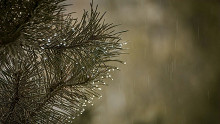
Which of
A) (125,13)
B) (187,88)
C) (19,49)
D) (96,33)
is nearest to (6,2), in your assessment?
(19,49)

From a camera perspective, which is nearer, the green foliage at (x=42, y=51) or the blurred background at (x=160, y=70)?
the green foliage at (x=42, y=51)

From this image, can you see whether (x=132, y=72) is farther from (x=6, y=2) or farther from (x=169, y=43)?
(x=6, y=2)

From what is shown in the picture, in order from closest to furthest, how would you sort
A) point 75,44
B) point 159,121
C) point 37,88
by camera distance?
1. point 75,44
2. point 37,88
3. point 159,121

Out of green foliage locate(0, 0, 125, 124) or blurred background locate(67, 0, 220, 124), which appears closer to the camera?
green foliage locate(0, 0, 125, 124)

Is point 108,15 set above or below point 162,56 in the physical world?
above
